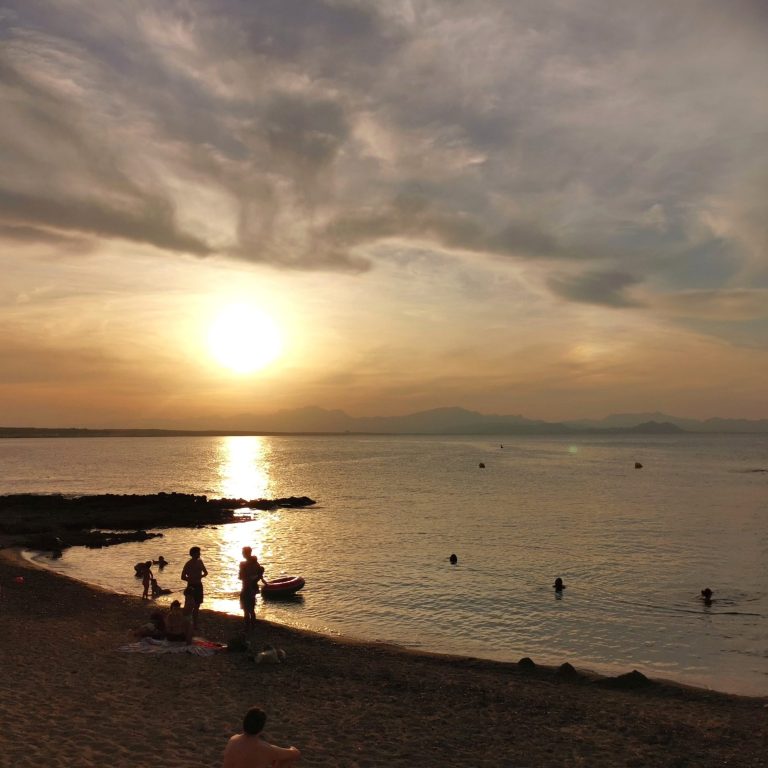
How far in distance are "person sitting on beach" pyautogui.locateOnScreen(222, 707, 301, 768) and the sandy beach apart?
13.5 ft

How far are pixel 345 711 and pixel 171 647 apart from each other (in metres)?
6.07

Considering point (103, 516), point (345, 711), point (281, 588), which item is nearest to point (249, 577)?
point (345, 711)

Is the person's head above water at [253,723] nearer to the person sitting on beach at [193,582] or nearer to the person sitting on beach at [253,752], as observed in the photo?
the person sitting on beach at [253,752]

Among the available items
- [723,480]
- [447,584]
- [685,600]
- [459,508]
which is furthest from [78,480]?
[723,480]

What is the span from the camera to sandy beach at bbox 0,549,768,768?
35.5 ft

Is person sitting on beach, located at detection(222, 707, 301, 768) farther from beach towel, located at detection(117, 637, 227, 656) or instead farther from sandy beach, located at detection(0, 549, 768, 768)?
beach towel, located at detection(117, 637, 227, 656)

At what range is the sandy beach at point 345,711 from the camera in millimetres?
10828

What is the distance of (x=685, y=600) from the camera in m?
28.0

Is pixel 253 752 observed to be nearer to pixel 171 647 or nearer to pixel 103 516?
pixel 171 647

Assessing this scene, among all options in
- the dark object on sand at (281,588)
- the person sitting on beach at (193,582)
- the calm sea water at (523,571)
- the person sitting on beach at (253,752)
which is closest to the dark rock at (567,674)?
the calm sea water at (523,571)

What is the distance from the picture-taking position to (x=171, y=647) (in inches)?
656

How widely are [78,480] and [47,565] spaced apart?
6977 centimetres

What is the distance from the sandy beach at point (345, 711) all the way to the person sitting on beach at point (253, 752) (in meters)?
4.11

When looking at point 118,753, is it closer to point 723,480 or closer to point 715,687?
point 715,687
